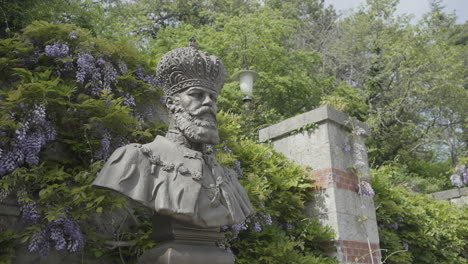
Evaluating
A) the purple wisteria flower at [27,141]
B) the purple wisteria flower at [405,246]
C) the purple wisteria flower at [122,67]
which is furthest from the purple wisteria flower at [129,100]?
the purple wisteria flower at [405,246]

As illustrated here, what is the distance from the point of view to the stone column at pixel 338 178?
4672mm

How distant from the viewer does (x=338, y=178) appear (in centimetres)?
483

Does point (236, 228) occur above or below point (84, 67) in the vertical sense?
below

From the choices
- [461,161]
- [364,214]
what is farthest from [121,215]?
[461,161]

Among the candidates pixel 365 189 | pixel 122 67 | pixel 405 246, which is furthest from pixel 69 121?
pixel 405 246

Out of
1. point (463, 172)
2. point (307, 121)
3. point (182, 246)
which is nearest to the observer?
point (182, 246)

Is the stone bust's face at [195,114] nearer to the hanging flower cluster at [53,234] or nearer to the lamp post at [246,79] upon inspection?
the hanging flower cluster at [53,234]

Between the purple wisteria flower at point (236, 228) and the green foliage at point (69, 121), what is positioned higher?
the green foliage at point (69, 121)

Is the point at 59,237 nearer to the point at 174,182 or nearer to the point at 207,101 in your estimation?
the point at 174,182

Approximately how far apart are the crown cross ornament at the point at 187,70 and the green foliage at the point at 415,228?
3.82m

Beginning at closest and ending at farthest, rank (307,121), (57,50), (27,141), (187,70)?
1. (187,70)
2. (27,141)
3. (57,50)
4. (307,121)

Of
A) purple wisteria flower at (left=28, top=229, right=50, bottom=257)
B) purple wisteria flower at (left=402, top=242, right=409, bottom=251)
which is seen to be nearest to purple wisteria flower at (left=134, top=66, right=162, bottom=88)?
purple wisteria flower at (left=28, top=229, right=50, bottom=257)

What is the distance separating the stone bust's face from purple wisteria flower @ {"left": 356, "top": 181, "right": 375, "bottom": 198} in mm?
3047

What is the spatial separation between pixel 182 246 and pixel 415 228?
492cm
